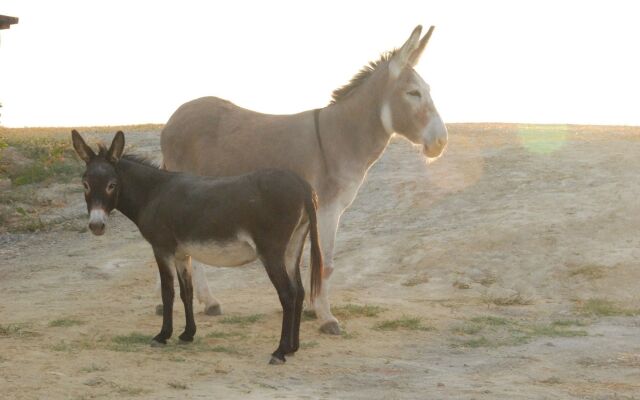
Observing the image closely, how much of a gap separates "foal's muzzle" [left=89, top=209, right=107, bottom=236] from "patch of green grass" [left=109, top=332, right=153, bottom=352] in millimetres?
1091

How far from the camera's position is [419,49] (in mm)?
9359

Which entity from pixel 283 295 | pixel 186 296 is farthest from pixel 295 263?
pixel 186 296

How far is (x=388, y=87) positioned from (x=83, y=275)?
6.38 meters

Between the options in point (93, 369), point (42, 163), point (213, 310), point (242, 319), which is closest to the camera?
point (93, 369)

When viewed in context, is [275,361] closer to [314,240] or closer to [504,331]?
[314,240]

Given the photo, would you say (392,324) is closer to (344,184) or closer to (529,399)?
(344,184)

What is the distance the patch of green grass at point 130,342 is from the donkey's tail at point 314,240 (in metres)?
1.70

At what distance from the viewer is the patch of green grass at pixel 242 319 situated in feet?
31.7

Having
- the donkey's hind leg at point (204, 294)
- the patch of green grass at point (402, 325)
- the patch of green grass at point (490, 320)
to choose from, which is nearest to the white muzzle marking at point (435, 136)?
the patch of green grass at point (402, 325)

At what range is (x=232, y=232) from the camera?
7656mm

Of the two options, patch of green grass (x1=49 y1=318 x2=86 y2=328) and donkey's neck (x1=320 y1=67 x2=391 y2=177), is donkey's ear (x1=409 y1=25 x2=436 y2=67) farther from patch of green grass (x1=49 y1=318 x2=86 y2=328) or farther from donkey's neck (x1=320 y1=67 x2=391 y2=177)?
patch of green grass (x1=49 y1=318 x2=86 y2=328)

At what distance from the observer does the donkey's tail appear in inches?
306

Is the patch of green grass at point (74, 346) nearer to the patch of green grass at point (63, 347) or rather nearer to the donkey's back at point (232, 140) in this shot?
the patch of green grass at point (63, 347)

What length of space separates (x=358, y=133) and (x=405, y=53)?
1.01 meters
